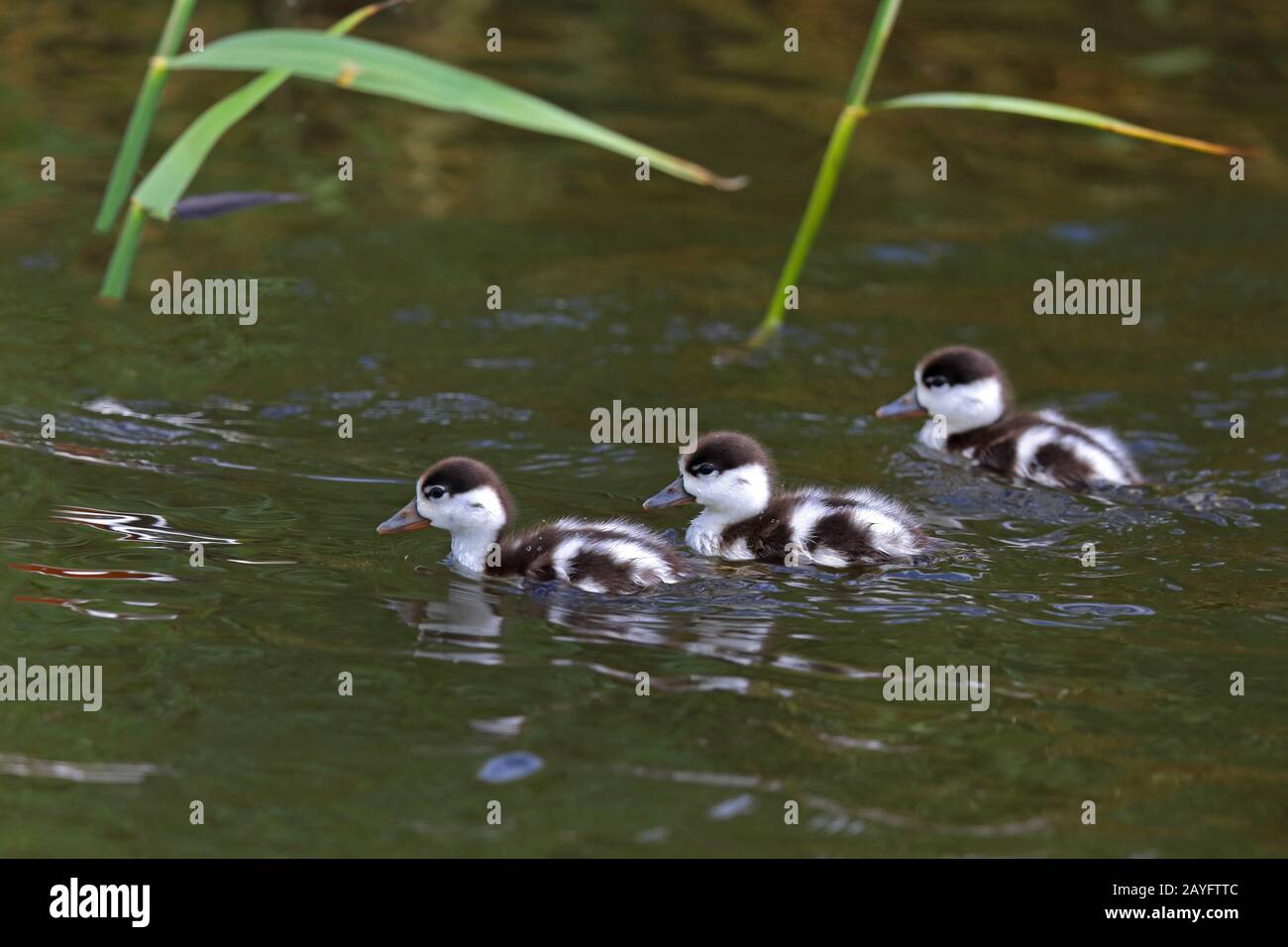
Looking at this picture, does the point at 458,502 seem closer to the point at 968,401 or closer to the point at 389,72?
the point at 968,401

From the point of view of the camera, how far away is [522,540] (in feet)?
18.3

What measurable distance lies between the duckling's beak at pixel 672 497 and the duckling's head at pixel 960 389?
1.38 m

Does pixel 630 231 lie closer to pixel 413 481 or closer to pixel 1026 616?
pixel 413 481

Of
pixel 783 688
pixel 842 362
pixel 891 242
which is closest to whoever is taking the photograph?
pixel 783 688

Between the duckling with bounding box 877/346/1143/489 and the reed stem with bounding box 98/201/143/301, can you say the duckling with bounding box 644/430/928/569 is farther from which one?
the reed stem with bounding box 98/201/143/301

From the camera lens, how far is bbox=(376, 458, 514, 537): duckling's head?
557cm

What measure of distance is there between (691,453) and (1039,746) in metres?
1.81

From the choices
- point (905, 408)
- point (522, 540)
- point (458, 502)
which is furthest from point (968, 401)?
point (458, 502)

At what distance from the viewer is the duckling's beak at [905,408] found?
7031 mm

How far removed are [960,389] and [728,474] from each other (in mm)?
1506

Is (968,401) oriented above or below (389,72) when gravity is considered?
above

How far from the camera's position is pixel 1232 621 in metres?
5.13

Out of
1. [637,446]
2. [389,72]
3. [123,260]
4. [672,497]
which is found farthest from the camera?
[637,446]
